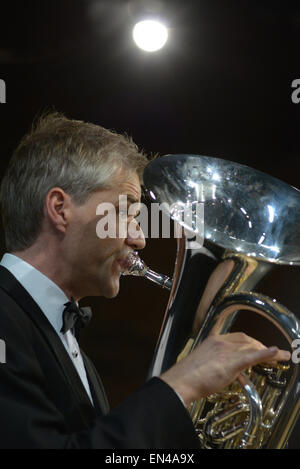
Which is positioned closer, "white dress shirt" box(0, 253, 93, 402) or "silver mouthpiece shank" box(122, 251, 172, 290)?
"white dress shirt" box(0, 253, 93, 402)

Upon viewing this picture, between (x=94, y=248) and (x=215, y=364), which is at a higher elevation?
(x=94, y=248)

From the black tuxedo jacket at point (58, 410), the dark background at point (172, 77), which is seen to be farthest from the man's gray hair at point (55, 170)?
the dark background at point (172, 77)

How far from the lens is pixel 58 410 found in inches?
37.3

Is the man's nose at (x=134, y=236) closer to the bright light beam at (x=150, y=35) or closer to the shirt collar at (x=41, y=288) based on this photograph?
the shirt collar at (x=41, y=288)

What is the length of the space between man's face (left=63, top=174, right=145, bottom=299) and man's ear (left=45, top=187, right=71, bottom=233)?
0.6 inches

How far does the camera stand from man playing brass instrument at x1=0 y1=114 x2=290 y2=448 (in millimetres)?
834

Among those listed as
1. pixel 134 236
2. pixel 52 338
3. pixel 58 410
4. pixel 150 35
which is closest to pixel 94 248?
pixel 134 236

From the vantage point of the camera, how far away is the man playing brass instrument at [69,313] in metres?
0.83

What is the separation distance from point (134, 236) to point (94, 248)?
0.35ft

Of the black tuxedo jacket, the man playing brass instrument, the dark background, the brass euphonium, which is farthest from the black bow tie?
the dark background

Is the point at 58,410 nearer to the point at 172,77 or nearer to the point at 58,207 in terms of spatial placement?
the point at 58,207

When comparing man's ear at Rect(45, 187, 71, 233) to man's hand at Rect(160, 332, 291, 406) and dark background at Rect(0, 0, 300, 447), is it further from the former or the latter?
dark background at Rect(0, 0, 300, 447)

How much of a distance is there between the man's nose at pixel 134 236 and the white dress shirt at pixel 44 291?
202 millimetres
